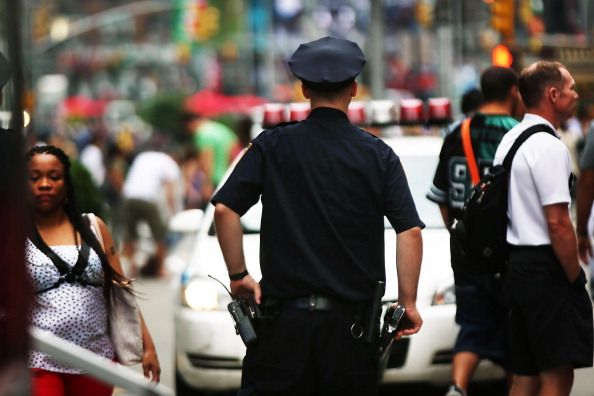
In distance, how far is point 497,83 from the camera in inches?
298

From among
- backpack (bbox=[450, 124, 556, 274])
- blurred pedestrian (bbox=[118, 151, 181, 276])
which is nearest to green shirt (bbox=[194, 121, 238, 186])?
blurred pedestrian (bbox=[118, 151, 181, 276])

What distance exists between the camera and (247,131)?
14711mm

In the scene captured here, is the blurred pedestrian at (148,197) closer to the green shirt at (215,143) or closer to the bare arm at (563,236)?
the green shirt at (215,143)

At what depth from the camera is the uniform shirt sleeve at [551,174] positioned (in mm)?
5891

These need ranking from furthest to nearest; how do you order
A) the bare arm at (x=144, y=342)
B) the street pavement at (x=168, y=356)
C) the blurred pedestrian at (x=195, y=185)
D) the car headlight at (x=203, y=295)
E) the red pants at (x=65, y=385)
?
the blurred pedestrian at (x=195, y=185) → the street pavement at (x=168, y=356) → the car headlight at (x=203, y=295) → the bare arm at (x=144, y=342) → the red pants at (x=65, y=385)

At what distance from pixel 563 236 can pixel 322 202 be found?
4.45ft

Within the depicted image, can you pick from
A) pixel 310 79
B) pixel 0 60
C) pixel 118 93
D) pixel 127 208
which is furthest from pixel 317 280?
pixel 118 93

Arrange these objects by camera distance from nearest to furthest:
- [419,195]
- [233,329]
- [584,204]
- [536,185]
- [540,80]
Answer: [536,185] < [540,80] < [584,204] < [233,329] < [419,195]

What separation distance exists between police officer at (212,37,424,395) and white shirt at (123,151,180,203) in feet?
40.0

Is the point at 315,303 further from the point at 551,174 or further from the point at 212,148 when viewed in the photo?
the point at 212,148

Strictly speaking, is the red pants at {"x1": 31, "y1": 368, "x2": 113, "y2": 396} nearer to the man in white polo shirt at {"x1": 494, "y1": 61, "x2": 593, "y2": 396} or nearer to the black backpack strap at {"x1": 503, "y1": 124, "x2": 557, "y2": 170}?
the man in white polo shirt at {"x1": 494, "y1": 61, "x2": 593, "y2": 396}

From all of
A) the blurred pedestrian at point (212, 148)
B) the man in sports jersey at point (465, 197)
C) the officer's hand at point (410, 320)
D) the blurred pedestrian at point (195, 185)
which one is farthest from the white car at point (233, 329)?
the blurred pedestrian at point (195, 185)

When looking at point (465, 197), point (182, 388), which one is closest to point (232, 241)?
point (465, 197)

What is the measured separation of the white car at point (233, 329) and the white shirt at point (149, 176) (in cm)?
858
